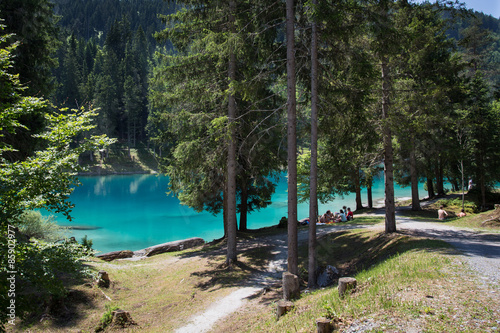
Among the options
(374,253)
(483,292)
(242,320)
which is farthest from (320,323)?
(374,253)

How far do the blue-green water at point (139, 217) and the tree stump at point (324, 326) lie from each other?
22798mm

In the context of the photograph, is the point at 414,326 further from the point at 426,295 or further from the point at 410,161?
the point at 410,161

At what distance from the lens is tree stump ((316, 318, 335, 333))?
4.58m

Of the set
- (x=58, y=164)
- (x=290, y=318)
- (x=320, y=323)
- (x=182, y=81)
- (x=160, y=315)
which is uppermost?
(x=182, y=81)

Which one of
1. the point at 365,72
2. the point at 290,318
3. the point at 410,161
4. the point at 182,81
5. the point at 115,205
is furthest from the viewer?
the point at 115,205

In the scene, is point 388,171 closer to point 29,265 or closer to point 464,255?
point 464,255

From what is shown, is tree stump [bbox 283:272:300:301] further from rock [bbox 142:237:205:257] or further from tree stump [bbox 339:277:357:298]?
rock [bbox 142:237:205:257]

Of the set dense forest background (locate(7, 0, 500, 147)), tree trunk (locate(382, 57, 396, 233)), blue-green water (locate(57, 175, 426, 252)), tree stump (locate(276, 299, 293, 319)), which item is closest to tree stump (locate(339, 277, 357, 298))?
tree stump (locate(276, 299, 293, 319))

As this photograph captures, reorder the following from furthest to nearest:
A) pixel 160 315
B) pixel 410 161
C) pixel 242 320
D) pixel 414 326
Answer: pixel 410 161 < pixel 160 315 < pixel 242 320 < pixel 414 326

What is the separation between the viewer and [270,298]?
8.79 meters

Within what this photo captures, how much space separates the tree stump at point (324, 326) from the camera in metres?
4.58

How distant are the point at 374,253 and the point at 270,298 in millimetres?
3599

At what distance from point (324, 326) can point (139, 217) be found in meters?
34.9

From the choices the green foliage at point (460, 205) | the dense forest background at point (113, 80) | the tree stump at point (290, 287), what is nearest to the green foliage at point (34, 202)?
the tree stump at point (290, 287)
